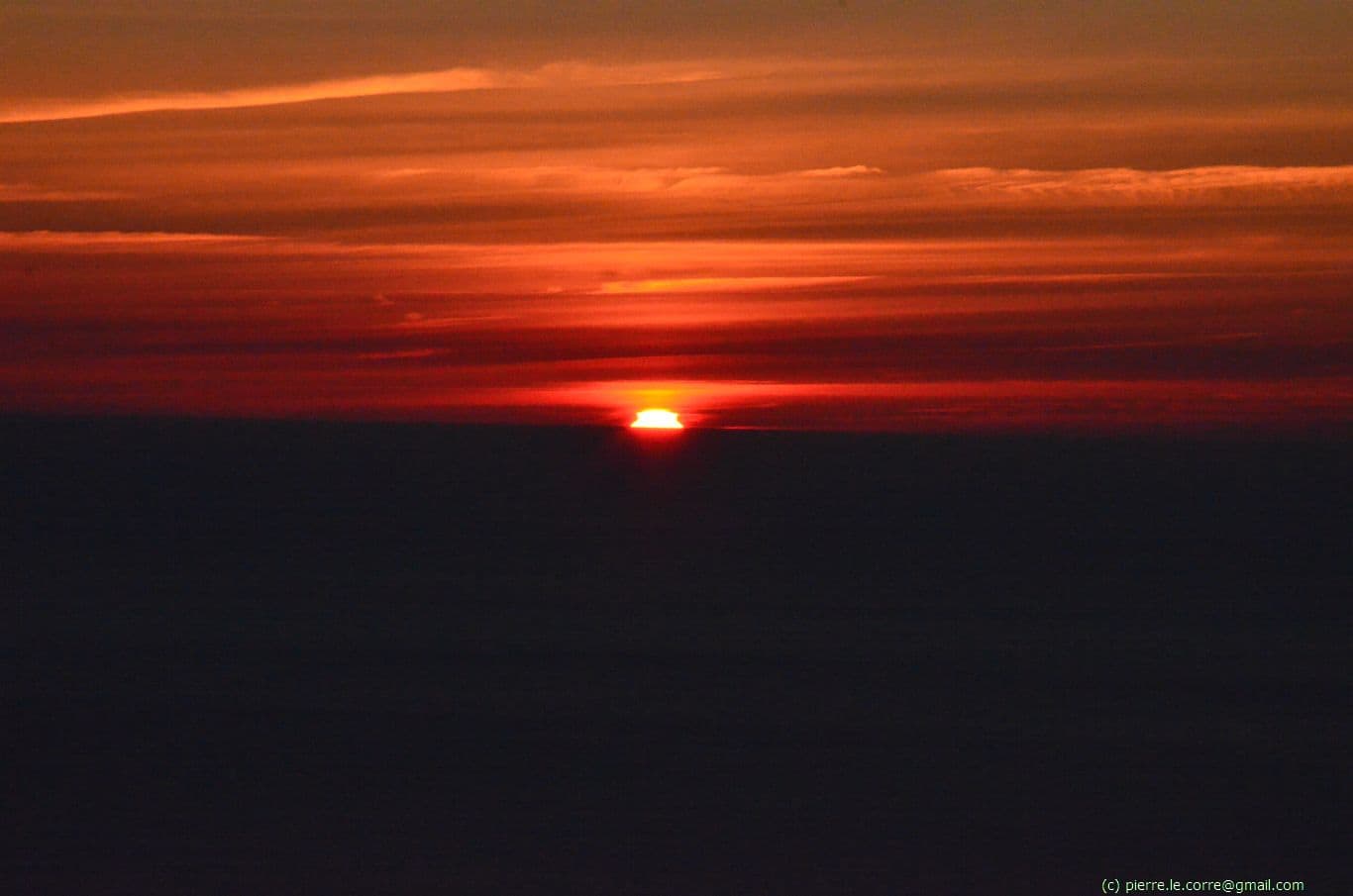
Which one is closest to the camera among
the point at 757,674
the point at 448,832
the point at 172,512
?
the point at 448,832

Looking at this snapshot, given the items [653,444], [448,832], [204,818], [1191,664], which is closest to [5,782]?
[204,818]

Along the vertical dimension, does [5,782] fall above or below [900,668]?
below

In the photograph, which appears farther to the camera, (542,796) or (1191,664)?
(1191,664)

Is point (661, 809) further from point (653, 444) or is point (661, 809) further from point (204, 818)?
point (653, 444)

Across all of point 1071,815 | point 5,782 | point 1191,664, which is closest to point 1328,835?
point 1071,815

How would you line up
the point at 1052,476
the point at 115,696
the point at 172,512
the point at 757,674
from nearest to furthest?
the point at 115,696, the point at 757,674, the point at 172,512, the point at 1052,476

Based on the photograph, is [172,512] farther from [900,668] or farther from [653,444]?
[653,444]

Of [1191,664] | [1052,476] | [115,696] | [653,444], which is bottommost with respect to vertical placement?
[115,696]
